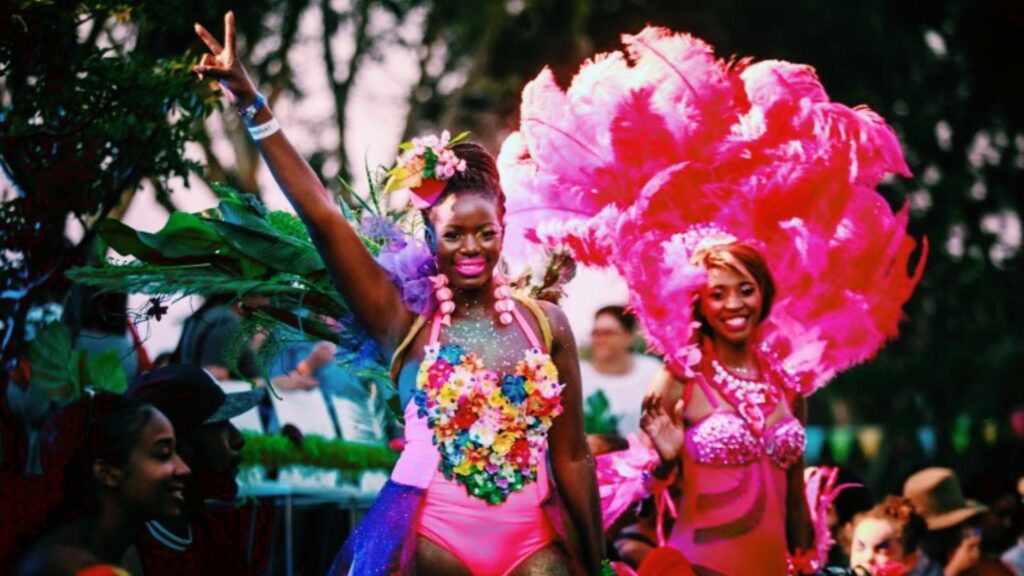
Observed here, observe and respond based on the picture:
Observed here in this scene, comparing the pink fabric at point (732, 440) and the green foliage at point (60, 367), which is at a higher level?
the green foliage at point (60, 367)

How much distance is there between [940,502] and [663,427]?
332 centimetres

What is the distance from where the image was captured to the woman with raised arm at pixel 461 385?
492 centimetres

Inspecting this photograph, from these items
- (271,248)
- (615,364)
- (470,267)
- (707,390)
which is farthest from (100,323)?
(615,364)

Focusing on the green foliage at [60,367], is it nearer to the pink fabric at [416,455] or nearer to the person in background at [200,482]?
the person in background at [200,482]

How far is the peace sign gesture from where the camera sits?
4.93 meters

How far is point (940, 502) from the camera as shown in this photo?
30.1 ft

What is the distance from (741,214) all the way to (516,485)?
7.75 ft

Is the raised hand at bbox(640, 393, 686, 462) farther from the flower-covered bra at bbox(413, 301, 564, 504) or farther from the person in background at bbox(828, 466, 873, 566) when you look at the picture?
the person in background at bbox(828, 466, 873, 566)

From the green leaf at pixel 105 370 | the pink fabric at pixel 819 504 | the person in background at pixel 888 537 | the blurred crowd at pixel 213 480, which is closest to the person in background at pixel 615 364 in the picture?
the blurred crowd at pixel 213 480

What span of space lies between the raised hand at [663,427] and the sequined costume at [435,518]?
1439 millimetres

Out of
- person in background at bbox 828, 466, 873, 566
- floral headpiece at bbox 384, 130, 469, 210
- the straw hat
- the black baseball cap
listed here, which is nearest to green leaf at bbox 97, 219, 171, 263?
the black baseball cap

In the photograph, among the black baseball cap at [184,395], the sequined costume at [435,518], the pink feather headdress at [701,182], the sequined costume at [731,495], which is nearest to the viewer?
the sequined costume at [435,518]

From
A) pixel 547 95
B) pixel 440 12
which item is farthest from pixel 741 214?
pixel 440 12

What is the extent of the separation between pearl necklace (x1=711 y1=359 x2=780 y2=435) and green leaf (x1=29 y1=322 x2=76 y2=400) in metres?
2.65
